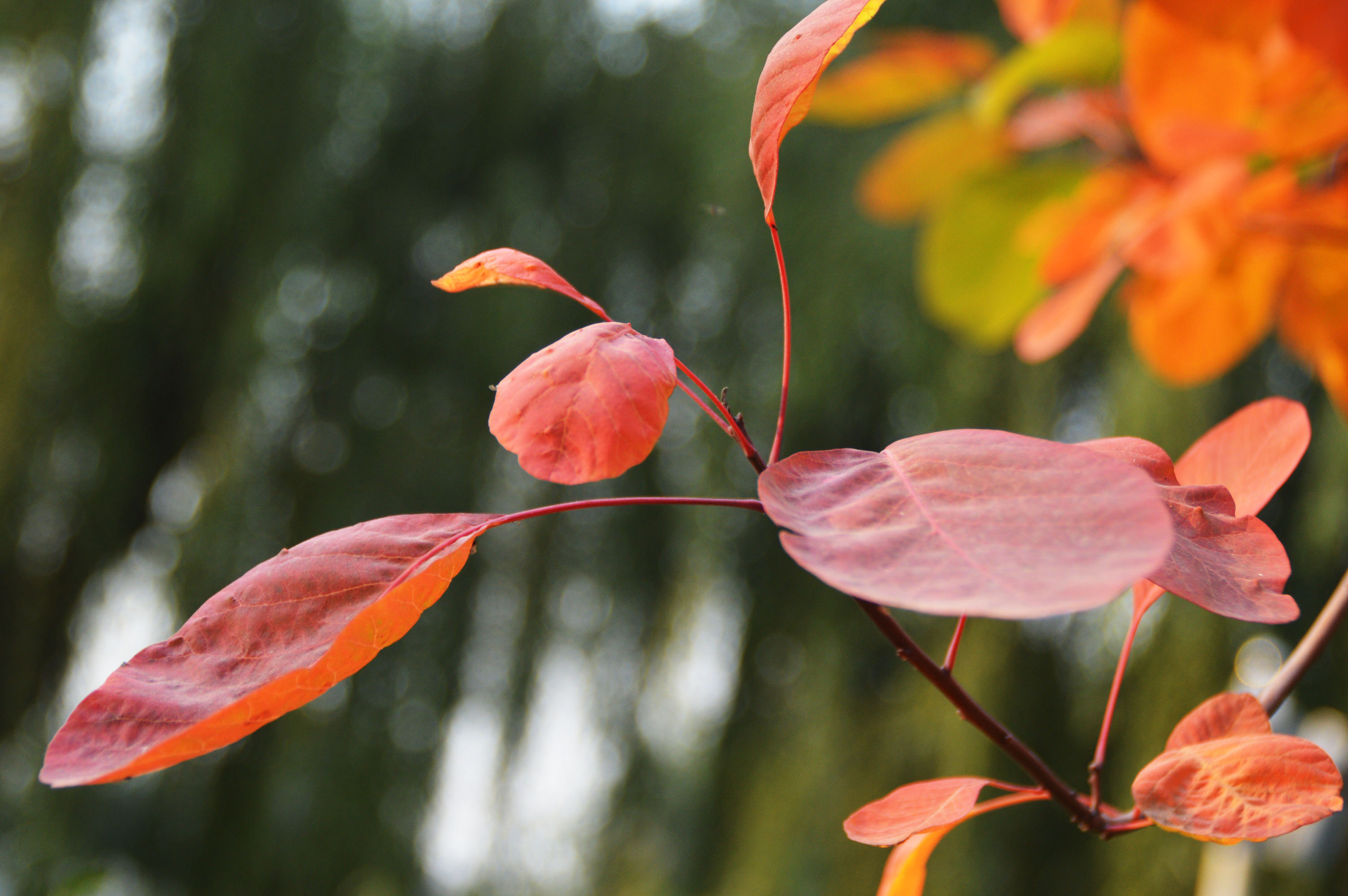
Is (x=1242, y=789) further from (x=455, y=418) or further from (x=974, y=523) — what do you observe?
(x=455, y=418)

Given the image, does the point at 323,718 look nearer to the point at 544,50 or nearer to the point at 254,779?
the point at 254,779

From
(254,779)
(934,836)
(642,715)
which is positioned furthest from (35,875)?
(934,836)

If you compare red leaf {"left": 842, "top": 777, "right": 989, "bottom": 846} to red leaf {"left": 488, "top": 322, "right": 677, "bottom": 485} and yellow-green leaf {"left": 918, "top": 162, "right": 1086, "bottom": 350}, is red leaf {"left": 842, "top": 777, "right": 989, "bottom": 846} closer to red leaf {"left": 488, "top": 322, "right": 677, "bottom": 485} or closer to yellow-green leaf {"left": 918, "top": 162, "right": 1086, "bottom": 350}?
red leaf {"left": 488, "top": 322, "right": 677, "bottom": 485}

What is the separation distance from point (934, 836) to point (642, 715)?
802mm

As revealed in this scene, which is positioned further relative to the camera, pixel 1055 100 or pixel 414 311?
pixel 414 311

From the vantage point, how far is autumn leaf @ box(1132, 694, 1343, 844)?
14cm

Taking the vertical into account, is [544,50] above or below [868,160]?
above

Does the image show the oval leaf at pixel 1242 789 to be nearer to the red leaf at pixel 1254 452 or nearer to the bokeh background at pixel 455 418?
the red leaf at pixel 1254 452

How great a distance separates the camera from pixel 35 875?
861 mm

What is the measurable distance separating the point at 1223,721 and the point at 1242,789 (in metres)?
0.04

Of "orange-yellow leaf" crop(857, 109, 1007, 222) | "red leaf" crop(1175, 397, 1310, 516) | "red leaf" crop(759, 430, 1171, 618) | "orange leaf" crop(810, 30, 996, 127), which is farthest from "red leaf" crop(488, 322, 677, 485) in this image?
"orange-yellow leaf" crop(857, 109, 1007, 222)

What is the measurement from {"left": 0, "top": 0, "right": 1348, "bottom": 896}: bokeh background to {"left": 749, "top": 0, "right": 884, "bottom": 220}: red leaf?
27.7 inches

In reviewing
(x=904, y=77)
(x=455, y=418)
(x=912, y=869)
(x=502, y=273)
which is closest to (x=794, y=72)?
(x=502, y=273)

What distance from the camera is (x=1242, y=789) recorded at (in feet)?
0.47
